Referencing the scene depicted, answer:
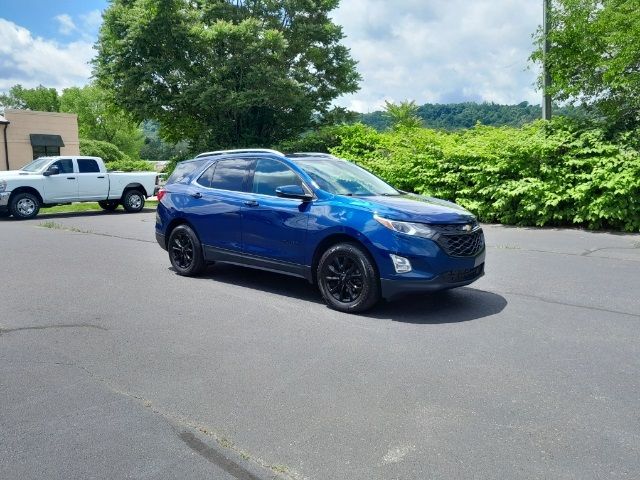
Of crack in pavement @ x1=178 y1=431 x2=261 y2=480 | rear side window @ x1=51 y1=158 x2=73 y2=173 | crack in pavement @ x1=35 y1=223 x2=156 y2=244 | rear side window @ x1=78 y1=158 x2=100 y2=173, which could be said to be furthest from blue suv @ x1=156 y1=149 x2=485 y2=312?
rear side window @ x1=78 y1=158 x2=100 y2=173

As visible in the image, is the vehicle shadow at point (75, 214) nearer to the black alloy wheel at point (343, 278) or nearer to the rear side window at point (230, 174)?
the rear side window at point (230, 174)

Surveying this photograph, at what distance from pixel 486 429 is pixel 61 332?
4.08 meters

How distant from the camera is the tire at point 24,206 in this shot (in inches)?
698

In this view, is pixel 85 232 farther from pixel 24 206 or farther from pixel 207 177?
pixel 207 177

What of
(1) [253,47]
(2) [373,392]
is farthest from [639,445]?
(1) [253,47]

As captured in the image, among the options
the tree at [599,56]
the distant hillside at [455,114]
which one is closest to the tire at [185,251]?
the tree at [599,56]

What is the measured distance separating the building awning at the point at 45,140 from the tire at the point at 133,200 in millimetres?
27337

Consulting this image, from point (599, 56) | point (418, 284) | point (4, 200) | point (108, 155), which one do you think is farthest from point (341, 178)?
point (108, 155)

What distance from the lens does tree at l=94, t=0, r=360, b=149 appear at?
78.6 feet

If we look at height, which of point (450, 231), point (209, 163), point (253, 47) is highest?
point (253, 47)

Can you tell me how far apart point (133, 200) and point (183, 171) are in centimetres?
1277

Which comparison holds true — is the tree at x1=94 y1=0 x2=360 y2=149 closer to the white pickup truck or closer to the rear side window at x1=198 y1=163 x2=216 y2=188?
the white pickup truck

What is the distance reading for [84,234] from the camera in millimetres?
13672

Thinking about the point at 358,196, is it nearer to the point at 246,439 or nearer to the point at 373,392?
the point at 373,392
